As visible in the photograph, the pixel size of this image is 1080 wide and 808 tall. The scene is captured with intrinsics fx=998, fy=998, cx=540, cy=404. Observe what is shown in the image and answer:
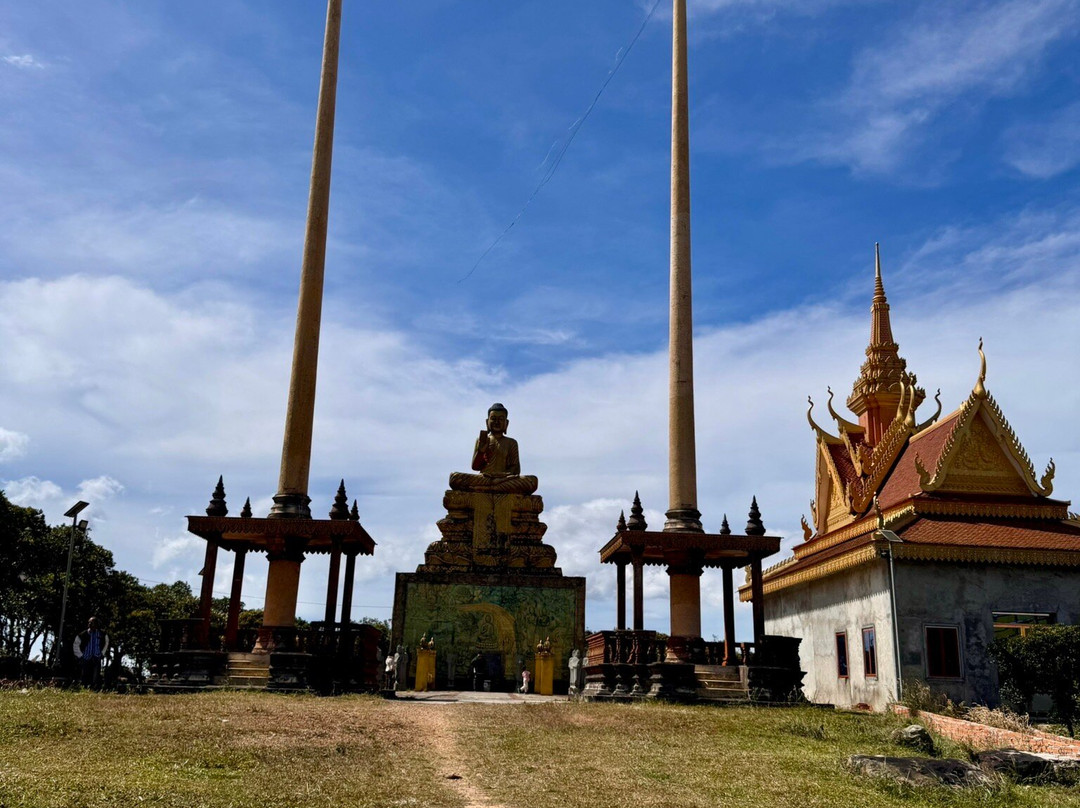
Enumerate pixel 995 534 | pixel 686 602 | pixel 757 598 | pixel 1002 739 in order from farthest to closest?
pixel 995 534 → pixel 686 602 → pixel 757 598 → pixel 1002 739

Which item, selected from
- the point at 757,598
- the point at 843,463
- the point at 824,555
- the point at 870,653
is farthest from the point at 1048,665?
the point at 843,463

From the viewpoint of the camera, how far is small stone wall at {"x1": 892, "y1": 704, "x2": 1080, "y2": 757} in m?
14.9

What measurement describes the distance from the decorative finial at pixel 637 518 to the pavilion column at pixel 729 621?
272cm

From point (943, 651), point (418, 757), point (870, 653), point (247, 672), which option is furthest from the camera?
point (870, 653)

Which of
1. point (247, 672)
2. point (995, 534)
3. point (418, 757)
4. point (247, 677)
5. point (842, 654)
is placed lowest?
point (418, 757)

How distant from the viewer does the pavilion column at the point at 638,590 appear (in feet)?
75.6

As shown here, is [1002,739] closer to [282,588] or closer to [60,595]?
[282,588]

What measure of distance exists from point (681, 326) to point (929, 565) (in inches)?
337

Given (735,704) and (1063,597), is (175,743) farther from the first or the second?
(1063,597)

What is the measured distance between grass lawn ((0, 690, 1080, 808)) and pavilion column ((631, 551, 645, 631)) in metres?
5.10

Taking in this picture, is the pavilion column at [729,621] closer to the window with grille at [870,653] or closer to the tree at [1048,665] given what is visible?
the window with grille at [870,653]

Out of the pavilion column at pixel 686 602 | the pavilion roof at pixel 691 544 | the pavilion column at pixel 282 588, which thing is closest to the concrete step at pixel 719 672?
the pavilion column at pixel 686 602

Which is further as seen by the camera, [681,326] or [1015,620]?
[681,326]

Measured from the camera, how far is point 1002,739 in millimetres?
15688
